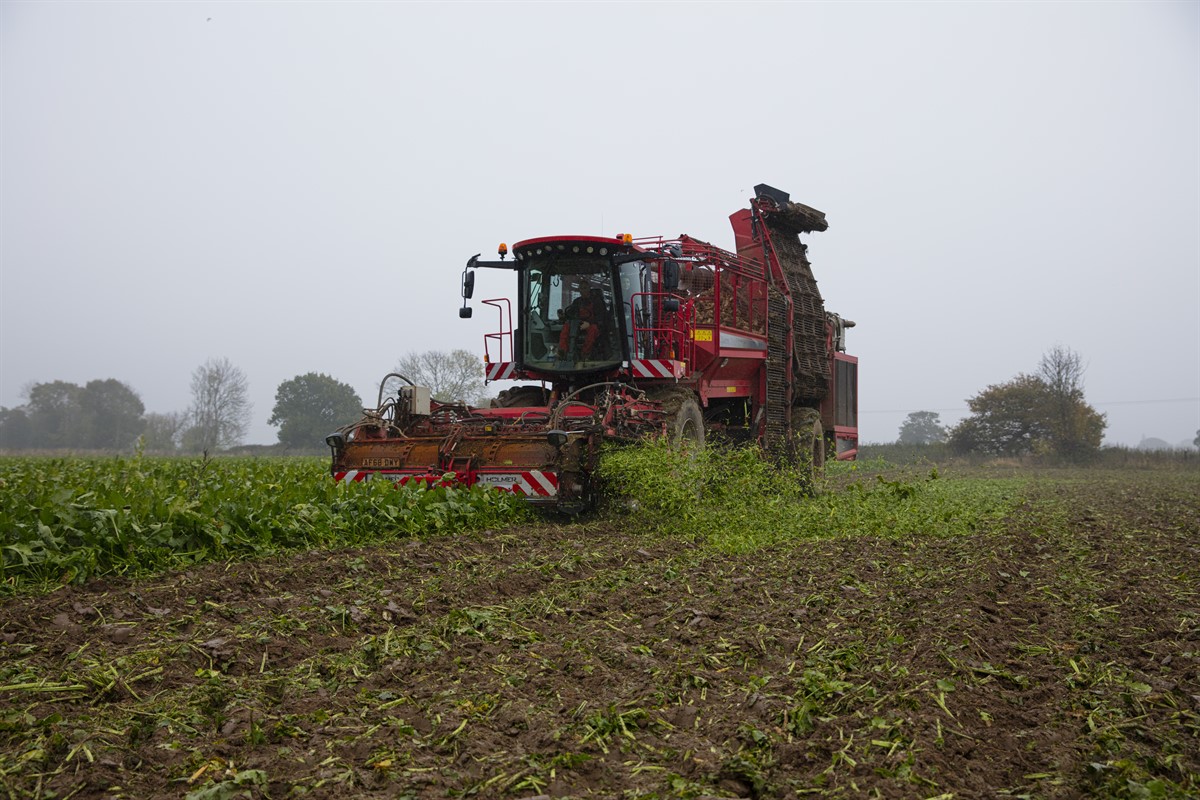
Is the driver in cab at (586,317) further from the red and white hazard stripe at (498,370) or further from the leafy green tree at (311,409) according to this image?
the leafy green tree at (311,409)

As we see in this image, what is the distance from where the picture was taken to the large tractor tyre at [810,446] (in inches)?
503

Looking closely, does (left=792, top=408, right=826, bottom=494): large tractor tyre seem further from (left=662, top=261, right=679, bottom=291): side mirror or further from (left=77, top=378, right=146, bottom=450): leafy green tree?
(left=77, top=378, right=146, bottom=450): leafy green tree

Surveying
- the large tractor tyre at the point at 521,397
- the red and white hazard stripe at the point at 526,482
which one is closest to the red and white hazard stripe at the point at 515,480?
the red and white hazard stripe at the point at 526,482

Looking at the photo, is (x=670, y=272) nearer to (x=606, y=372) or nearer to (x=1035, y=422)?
(x=606, y=372)

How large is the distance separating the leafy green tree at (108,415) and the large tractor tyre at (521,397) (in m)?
58.5

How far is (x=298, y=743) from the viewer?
10.3 ft

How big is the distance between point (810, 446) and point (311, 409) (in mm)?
48570

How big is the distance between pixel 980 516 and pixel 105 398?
7041cm

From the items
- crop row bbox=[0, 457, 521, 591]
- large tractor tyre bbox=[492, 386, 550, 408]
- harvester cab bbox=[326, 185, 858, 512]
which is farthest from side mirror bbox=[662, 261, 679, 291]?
crop row bbox=[0, 457, 521, 591]

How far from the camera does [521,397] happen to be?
10703 millimetres

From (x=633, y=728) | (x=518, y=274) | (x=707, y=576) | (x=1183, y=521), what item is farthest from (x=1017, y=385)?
(x=633, y=728)

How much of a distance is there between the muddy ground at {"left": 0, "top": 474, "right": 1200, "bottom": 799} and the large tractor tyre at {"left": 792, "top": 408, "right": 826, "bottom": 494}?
21.3 feet

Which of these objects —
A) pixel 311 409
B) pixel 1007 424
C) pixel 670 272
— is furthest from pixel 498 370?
pixel 311 409

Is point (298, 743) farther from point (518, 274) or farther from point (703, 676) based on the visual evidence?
point (518, 274)
